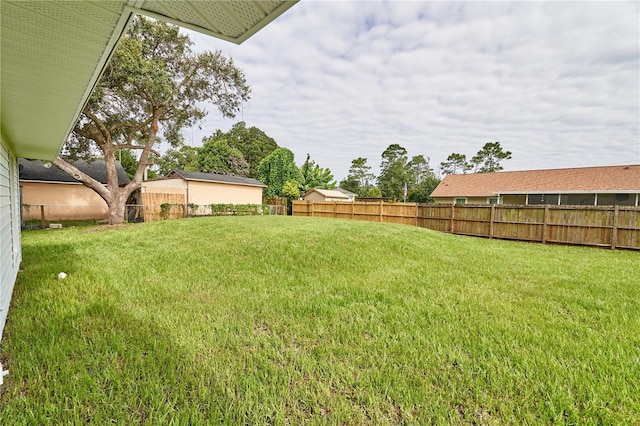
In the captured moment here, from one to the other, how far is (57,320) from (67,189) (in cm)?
1929

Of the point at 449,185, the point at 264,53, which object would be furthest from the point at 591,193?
the point at 264,53

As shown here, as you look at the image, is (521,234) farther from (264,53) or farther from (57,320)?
(57,320)

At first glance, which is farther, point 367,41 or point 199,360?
point 367,41

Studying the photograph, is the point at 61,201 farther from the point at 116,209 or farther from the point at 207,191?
the point at 207,191

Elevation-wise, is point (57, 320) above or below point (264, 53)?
below

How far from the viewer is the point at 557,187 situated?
19156mm

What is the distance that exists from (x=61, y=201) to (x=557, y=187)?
1342 inches

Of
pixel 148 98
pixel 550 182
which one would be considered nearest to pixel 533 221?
pixel 550 182

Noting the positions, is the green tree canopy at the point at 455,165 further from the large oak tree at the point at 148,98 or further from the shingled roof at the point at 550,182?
the large oak tree at the point at 148,98

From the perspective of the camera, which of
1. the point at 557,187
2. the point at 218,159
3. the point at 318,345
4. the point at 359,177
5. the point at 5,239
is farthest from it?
the point at 359,177

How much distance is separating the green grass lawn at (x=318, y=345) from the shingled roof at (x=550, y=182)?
1700 cm

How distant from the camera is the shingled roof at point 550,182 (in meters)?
17.5

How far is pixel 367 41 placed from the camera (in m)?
9.16

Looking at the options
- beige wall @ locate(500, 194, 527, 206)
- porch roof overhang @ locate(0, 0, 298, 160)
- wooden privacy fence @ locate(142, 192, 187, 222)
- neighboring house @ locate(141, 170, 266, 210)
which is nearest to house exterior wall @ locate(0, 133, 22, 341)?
porch roof overhang @ locate(0, 0, 298, 160)
